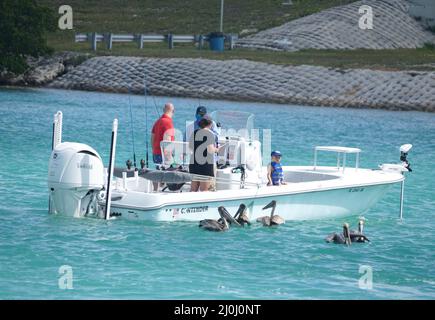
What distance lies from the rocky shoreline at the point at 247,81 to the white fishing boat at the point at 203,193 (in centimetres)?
2865

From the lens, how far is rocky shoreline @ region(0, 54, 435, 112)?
50438 millimetres

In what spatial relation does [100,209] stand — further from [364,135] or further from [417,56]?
[417,56]

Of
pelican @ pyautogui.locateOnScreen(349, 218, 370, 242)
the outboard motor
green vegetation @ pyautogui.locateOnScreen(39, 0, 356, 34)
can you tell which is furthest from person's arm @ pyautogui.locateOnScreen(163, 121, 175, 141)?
green vegetation @ pyautogui.locateOnScreen(39, 0, 356, 34)

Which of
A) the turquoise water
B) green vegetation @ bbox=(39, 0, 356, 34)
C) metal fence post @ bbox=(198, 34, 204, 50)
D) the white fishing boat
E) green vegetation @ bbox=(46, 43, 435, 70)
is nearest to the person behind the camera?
the turquoise water

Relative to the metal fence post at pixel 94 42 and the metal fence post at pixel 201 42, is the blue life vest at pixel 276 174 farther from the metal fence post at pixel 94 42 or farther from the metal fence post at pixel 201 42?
the metal fence post at pixel 94 42

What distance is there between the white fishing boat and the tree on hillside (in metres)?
36.0

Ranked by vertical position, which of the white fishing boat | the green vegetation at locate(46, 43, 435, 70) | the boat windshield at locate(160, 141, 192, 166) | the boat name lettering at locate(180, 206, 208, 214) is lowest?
the boat name lettering at locate(180, 206, 208, 214)

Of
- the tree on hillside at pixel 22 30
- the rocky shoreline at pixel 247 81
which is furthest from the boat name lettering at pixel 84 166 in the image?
the tree on hillside at pixel 22 30

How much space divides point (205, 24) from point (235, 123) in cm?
4670

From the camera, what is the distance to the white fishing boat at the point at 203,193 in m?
18.1

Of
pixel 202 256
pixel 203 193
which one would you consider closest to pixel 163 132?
pixel 203 193

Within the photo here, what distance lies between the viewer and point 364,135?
128 feet

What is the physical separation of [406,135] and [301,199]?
20018 millimetres

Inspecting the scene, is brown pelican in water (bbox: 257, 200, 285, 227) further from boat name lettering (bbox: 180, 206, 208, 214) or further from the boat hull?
boat name lettering (bbox: 180, 206, 208, 214)
